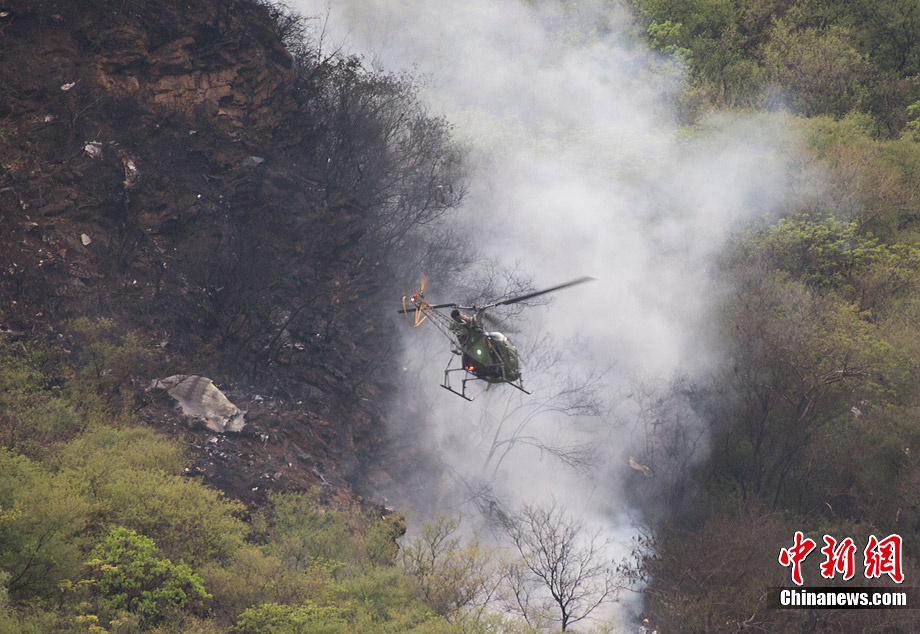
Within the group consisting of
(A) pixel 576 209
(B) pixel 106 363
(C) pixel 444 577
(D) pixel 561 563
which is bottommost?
(C) pixel 444 577

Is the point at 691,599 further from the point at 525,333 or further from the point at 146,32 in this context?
the point at 146,32

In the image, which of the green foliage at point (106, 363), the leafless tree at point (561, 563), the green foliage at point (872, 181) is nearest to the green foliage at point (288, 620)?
the green foliage at point (106, 363)

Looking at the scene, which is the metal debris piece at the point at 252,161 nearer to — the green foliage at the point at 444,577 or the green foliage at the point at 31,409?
the green foliage at the point at 31,409

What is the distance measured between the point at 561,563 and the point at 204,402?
1648 centimetres

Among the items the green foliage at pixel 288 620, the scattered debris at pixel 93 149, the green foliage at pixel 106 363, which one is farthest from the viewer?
Answer: the scattered debris at pixel 93 149

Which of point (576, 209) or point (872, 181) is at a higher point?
point (872, 181)

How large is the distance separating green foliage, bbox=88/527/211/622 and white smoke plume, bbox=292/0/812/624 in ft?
53.4

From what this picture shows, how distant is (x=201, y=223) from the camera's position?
36.4m

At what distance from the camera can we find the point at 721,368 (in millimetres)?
40750

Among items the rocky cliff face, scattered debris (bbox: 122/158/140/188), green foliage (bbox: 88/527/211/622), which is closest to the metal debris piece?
the rocky cliff face

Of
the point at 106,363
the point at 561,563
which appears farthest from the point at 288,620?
the point at 561,563

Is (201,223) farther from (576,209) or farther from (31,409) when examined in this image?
(576,209)

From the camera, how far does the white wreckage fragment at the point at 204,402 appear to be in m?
30.8

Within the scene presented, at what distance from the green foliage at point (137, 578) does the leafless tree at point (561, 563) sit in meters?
15.0
